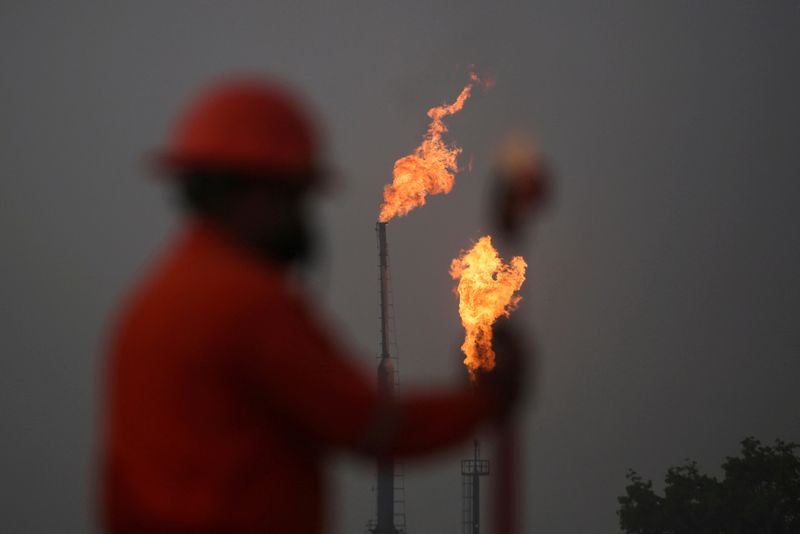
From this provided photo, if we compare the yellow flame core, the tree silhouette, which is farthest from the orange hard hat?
the tree silhouette

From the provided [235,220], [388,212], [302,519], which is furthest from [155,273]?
[388,212]

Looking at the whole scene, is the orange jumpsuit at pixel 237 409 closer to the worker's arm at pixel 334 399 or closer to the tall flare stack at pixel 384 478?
the worker's arm at pixel 334 399

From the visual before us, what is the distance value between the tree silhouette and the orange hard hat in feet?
195

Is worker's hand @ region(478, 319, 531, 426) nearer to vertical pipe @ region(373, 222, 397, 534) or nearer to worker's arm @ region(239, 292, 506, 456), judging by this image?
worker's arm @ region(239, 292, 506, 456)

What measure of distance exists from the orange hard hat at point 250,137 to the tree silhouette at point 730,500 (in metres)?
59.3

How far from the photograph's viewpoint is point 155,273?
4.31 meters

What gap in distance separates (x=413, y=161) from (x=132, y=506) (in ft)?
56.4

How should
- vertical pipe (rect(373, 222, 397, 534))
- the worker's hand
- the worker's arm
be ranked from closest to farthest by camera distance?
the worker's arm, the worker's hand, vertical pipe (rect(373, 222, 397, 534))

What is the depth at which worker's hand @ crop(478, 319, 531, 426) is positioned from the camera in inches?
169

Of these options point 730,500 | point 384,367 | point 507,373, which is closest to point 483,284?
point 507,373

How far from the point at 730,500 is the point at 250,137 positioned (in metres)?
60.5

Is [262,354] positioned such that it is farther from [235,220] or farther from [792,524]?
[792,524]

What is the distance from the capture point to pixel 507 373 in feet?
14.4

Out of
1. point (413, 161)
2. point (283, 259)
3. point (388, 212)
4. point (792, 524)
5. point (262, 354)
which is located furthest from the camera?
point (792, 524)
